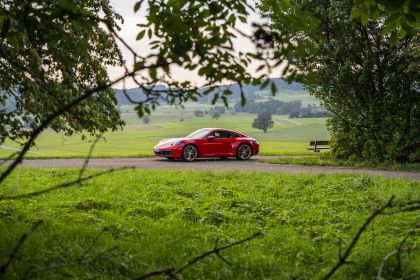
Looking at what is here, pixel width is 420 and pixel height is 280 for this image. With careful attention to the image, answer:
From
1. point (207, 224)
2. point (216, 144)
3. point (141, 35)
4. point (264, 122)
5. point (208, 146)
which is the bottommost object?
point (207, 224)

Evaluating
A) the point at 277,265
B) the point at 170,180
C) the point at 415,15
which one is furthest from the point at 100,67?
the point at 415,15

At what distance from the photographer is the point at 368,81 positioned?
1878 centimetres

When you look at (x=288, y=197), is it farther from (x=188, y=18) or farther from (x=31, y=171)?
(x=31, y=171)

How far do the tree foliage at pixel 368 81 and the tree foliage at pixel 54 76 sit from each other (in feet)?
37.1

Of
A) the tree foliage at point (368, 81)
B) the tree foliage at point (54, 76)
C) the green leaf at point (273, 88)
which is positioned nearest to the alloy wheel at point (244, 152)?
the tree foliage at point (368, 81)

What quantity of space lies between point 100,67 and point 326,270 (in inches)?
225

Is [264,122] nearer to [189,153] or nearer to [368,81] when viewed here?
[189,153]

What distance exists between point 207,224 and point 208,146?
532 inches

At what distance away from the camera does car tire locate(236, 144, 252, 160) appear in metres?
21.5

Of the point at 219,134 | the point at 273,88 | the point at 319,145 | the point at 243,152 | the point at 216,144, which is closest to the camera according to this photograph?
the point at 273,88

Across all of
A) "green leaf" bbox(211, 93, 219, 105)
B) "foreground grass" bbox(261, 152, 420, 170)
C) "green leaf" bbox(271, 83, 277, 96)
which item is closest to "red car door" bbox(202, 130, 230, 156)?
"foreground grass" bbox(261, 152, 420, 170)

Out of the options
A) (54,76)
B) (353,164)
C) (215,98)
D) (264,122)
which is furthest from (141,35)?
(264,122)

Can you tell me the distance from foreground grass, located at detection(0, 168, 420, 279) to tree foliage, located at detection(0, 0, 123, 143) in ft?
5.06

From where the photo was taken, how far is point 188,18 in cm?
404
